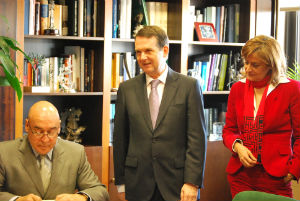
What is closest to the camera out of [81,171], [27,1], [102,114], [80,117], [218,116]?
[81,171]

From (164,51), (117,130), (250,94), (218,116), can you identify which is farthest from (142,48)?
(218,116)

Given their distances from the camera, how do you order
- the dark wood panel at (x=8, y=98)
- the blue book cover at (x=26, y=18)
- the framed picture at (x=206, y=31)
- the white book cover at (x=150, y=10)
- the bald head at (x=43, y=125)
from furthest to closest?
the framed picture at (x=206, y=31) < the white book cover at (x=150, y=10) < the blue book cover at (x=26, y=18) < the dark wood panel at (x=8, y=98) < the bald head at (x=43, y=125)

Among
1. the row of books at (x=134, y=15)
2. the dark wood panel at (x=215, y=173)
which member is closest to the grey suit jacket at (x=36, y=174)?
the row of books at (x=134, y=15)

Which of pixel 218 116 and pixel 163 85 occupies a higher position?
pixel 163 85

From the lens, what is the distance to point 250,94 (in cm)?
246

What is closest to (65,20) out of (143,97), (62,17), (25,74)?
(62,17)

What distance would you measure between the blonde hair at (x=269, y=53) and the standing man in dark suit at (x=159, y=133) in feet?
1.18

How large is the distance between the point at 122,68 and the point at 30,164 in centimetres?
164

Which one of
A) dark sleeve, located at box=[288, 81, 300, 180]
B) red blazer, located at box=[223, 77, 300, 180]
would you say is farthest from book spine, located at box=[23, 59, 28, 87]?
dark sleeve, located at box=[288, 81, 300, 180]

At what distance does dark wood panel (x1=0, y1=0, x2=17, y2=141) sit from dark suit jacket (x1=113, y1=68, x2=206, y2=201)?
1020 millimetres

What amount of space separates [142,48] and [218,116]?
190 cm

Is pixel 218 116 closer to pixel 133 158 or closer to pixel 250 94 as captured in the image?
pixel 250 94

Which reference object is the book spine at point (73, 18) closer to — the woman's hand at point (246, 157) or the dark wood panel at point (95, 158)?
the dark wood panel at point (95, 158)

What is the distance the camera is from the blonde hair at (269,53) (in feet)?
7.65
